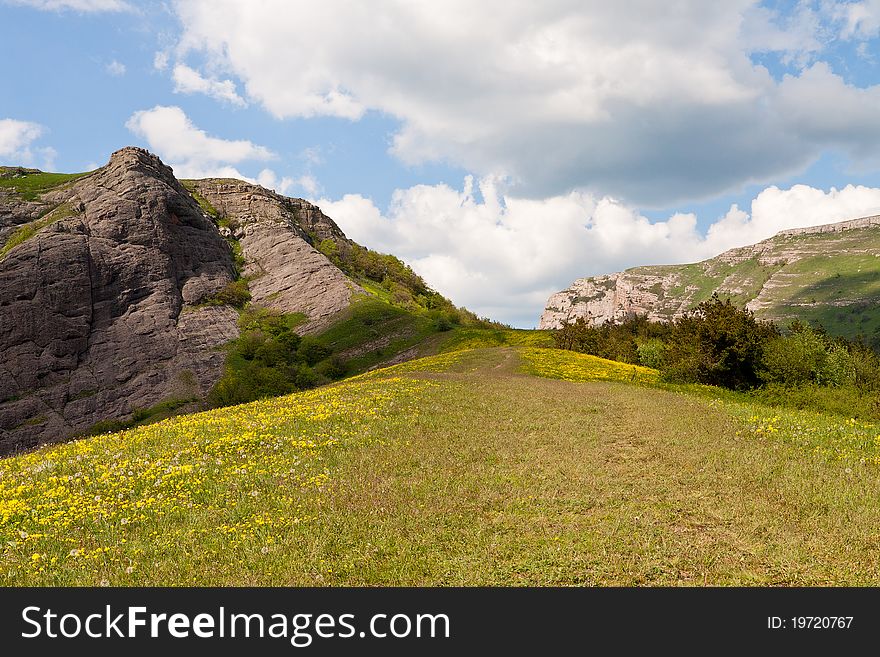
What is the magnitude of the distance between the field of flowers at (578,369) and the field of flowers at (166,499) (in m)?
29.5

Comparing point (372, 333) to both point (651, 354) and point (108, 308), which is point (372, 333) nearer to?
point (651, 354)

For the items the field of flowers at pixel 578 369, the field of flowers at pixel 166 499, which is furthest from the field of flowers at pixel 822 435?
the field of flowers at pixel 578 369

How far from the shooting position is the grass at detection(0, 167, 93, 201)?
129750 mm

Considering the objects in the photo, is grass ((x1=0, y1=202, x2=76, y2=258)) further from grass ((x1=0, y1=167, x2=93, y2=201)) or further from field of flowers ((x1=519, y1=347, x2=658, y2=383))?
field of flowers ((x1=519, y1=347, x2=658, y2=383))

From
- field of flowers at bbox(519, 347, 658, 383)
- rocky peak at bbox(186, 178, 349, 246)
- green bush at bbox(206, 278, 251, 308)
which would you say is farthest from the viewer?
rocky peak at bbox(186, 178, 349, 246)

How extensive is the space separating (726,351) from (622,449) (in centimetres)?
3277

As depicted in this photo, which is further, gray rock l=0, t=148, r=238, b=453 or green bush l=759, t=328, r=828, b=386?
gray rock l=0, t=148, r=238, b=453

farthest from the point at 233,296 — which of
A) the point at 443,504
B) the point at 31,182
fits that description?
the point at 443,504

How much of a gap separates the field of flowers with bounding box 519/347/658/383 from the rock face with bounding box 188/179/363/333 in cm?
7139

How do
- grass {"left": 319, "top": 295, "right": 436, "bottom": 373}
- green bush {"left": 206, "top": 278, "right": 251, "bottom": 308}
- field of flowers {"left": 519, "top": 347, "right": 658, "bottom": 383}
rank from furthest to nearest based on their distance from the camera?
green bush {"left": 206, "top": 278, "right": 251, "bottom": 308}
grass {"left": 319, "top": 295, "right": 436, "bottom": 373}
field of flowers {"left": 519, "top": 347, "right": 658, "bottom": 383}

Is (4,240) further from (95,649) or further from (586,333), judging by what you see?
(95,649)

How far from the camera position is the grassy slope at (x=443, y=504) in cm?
848

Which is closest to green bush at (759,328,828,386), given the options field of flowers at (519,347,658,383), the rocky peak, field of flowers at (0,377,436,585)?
field of flowers at (519,347,658,383)

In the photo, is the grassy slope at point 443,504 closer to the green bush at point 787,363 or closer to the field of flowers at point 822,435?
the field of flowers at point 822,435
